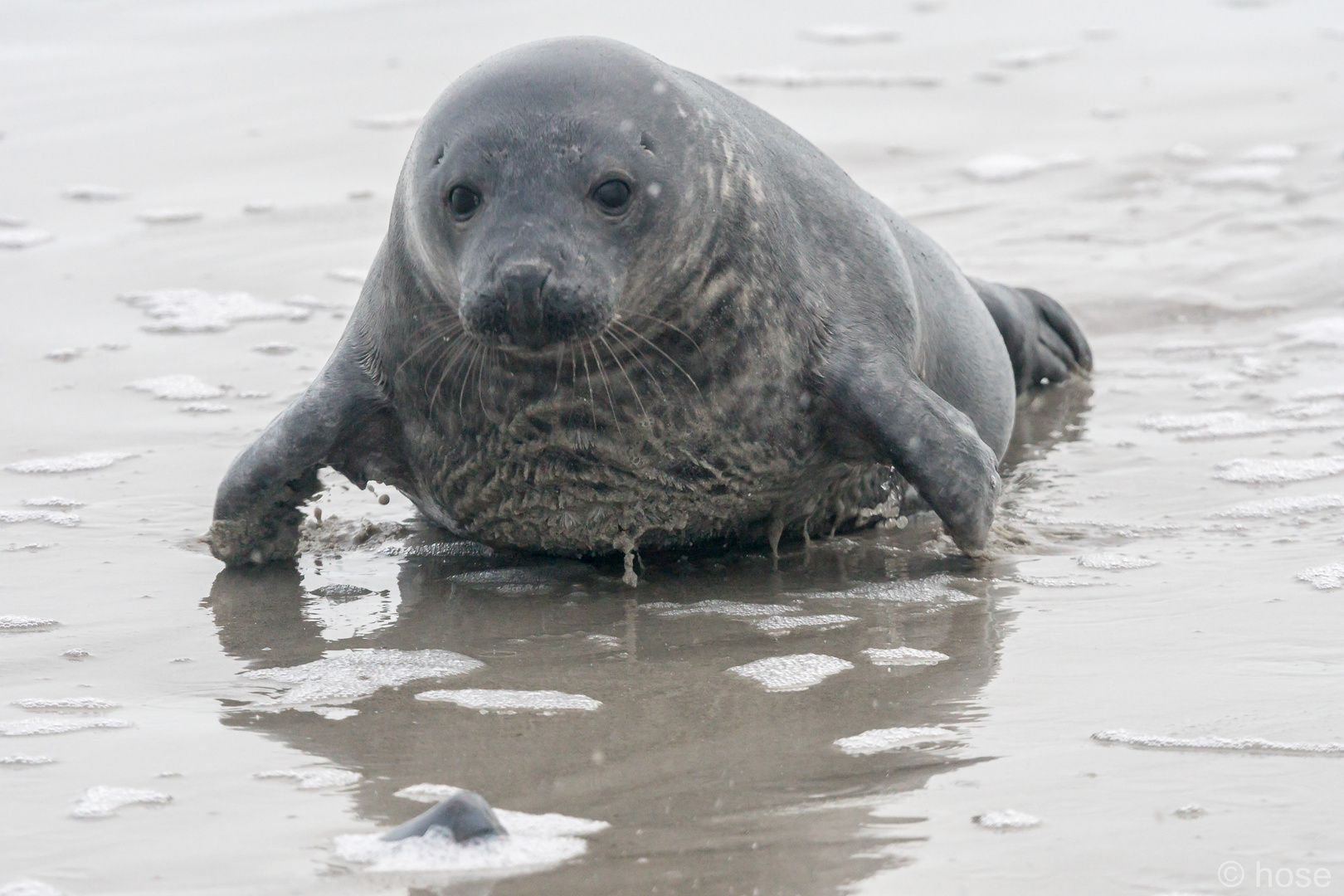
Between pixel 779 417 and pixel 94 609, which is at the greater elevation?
pixel 779 417

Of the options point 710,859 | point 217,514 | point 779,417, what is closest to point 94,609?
point 217,514

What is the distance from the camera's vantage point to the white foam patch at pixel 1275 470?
5637 mm

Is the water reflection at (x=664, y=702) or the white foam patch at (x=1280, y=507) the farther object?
the white foam patch at (x=1280, y=507)

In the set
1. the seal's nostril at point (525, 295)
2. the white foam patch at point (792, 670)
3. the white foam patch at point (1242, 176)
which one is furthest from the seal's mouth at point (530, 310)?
the white foam patch at point (1242, 176)

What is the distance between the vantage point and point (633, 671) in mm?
4074

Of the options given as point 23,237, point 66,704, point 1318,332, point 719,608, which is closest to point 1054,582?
point 719,608

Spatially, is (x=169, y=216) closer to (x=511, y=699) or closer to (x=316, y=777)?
(x=511, y=699)

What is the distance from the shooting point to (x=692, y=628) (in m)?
4.45

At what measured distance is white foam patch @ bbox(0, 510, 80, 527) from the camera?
5367 millimetres

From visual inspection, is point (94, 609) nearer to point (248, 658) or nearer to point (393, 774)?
point (248, 658)

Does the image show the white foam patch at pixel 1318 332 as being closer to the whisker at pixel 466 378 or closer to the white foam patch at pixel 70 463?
the whisker at pixel 466 378

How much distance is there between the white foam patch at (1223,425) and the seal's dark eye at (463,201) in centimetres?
298

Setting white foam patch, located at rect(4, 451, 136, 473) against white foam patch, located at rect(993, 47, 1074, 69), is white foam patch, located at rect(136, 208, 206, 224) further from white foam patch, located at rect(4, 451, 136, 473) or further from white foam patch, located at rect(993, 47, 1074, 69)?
white foam patch, located at rect(993, 47, 1074, 69)

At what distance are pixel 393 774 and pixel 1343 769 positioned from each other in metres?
1.75
